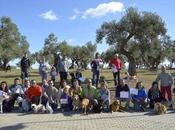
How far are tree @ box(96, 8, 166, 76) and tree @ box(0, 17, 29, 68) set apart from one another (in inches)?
1357

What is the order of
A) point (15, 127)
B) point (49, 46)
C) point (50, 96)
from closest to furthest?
point (15, 127) < point (50, 96) < point (49, 46)

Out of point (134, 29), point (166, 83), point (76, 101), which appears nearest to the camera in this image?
point (76, 101)

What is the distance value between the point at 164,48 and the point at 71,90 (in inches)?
1130

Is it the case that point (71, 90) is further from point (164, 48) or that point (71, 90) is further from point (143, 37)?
point (164, 48)

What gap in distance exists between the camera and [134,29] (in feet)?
127

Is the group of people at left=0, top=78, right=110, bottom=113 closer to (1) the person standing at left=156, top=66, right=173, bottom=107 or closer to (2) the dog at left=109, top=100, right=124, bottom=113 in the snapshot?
(2) the dog at left=109, top=100, right=124, bottom=113

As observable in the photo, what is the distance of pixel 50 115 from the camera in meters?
17.2

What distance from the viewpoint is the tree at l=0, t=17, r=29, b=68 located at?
235 feet

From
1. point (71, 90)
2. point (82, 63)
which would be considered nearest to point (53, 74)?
point (71, 90)

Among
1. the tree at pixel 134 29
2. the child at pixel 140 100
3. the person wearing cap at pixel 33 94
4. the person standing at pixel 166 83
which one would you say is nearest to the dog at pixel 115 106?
the child at pixel 140 100

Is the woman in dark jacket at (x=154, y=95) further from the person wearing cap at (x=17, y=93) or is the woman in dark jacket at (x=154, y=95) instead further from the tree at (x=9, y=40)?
the tree at (x=9, y=40)

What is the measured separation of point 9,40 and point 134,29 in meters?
38.3

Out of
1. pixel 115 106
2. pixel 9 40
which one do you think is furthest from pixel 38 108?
pixel 9 40

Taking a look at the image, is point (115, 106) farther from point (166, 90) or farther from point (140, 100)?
point (166, 90)
